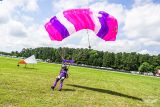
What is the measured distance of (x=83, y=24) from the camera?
22.4 m

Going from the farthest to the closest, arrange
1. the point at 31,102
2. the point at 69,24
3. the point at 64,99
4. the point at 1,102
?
the point at 69,24 → the point at 64,99 → the point at 31,102 → the point at 1,102

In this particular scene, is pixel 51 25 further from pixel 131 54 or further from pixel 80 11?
pixel 131 54

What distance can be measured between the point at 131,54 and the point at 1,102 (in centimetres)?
17591

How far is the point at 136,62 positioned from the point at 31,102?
166 metres

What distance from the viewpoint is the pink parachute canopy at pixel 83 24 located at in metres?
22.2

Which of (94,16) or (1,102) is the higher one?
(94,16)

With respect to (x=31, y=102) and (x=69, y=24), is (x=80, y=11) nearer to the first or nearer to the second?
(x=69, y=24)

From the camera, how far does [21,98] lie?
51.9ft

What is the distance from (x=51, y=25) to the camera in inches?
887

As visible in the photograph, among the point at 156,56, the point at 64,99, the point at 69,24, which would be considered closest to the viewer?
the point at 64,99

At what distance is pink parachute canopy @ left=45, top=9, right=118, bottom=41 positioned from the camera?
2225cm

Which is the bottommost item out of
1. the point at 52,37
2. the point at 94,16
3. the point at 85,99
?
the point at 85,99

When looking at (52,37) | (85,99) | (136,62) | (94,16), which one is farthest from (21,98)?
(136,62)

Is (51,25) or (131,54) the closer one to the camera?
(51,25)
